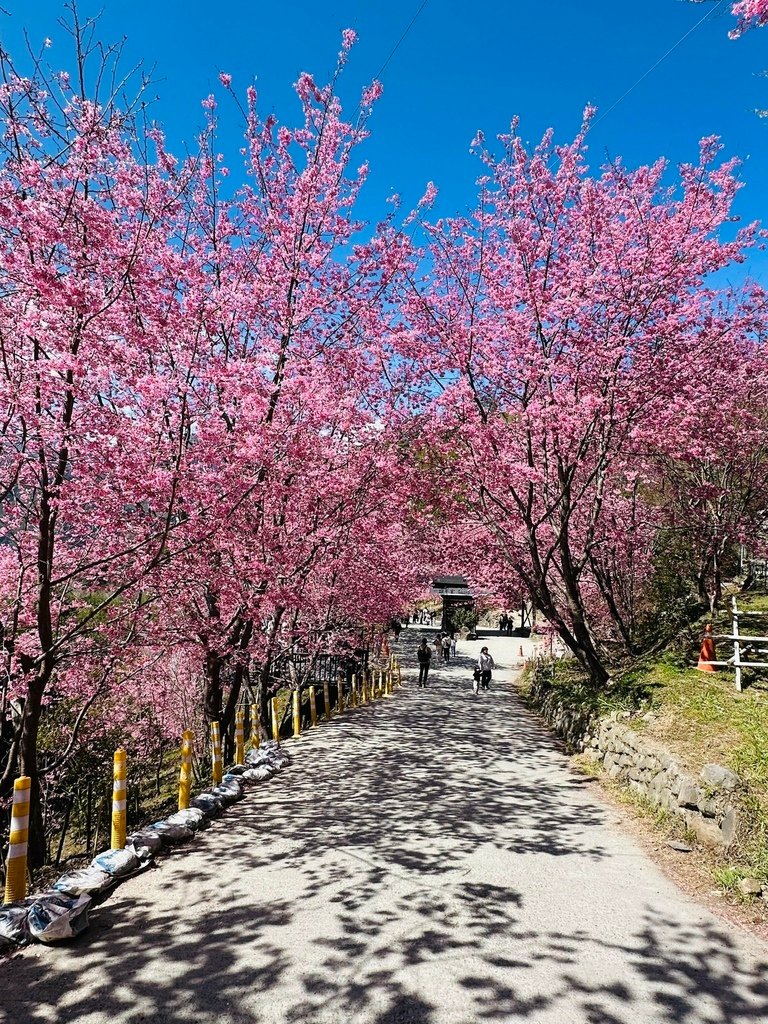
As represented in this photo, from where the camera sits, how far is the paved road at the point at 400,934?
3281 mm

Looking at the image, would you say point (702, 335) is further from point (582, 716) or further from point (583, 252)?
point (582, 716)

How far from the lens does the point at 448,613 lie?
40.4m

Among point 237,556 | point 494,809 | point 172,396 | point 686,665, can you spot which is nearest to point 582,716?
point 686,665

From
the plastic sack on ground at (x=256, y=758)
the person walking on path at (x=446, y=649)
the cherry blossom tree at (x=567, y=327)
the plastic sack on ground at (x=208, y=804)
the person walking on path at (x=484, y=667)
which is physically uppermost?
the cherry blossom tree at (x=567, y=327)

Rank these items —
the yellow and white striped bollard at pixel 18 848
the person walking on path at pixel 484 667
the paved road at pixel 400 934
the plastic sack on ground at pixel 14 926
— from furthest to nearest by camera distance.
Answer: the person walking on path at pixel 484 667, the yellow and white striped bollard at pixel 18 848, the plastic sack on ground at pixel 14 926, the paved road at pixel 400 934

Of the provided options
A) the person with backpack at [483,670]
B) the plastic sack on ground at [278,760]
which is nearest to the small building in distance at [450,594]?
the person with backpack at [483,670]

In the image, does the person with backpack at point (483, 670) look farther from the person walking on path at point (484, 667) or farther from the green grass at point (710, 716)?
the green grass at point (710, 716)

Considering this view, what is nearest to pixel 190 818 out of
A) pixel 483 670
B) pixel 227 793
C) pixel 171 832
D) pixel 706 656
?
pixel 171 832

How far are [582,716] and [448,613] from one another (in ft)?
98.1

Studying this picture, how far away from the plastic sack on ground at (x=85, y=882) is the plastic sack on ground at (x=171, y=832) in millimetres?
887

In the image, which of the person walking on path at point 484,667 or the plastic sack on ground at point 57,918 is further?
the person walking on path at point 484,667

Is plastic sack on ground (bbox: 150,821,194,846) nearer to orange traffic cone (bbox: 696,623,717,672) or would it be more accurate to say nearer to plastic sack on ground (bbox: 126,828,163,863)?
plastic sack on ground (bbox: 126,828,163,863)

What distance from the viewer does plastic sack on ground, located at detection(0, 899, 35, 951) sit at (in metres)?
3.71

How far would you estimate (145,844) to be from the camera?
17.4 feet
